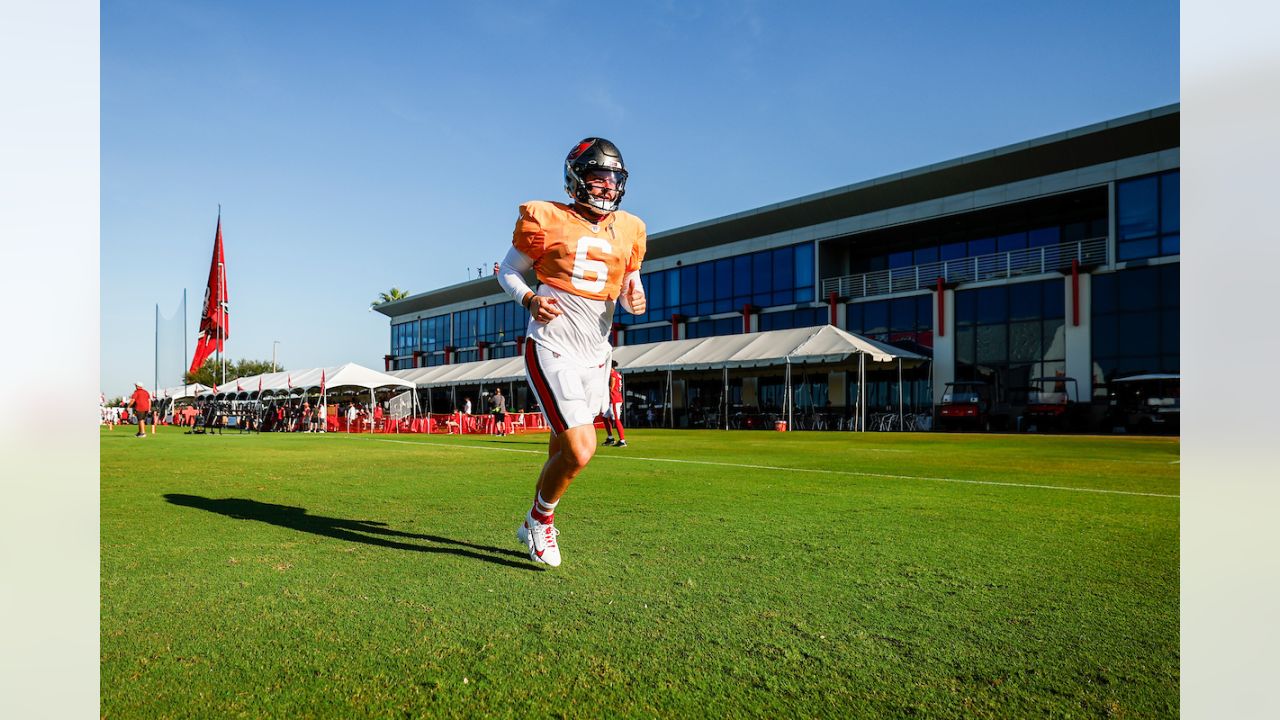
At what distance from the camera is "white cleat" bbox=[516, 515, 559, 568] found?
363 centimetres

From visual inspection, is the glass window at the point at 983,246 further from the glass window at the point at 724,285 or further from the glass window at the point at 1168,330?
the glass window at the point at 724,285

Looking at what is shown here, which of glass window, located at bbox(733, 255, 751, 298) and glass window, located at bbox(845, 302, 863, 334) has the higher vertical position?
glass window, located at bbox(733, 255, 751, 298)

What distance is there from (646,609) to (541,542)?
99cm

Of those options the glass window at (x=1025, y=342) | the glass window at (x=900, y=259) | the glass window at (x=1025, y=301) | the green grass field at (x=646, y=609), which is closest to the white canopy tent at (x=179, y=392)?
the glass window at (x=900, y=259)

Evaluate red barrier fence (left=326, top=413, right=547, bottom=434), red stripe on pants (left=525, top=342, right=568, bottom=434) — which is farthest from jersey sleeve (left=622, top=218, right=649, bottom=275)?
red barrier fence (left=326, top=413, right=547, bottom=434)

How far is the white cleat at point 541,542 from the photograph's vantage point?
363 centimetres

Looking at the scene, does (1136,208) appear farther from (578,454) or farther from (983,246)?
(578,454)

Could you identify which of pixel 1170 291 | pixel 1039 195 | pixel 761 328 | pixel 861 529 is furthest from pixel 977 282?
pixel 861 529

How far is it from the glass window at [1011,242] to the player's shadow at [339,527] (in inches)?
1345

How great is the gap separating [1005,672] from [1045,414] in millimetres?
28084

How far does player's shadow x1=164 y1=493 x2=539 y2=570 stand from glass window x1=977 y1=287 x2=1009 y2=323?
102 feet

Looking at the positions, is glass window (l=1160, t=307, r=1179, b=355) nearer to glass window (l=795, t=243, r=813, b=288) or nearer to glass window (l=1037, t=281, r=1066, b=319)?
glass window (l=1037, t=281, r=1066, b=319)

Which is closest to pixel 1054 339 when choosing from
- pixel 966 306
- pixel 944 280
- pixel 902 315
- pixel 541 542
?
pixel 966 306
